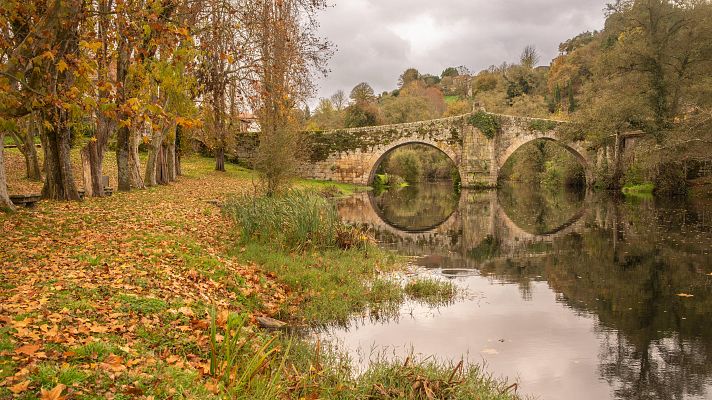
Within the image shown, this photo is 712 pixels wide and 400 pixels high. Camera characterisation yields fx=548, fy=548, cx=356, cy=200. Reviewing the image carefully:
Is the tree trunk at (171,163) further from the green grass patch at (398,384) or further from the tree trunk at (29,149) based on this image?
the green grass patch at (398,384)

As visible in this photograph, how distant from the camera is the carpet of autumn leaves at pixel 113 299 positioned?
356 cm

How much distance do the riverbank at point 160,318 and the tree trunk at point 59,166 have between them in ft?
7.09

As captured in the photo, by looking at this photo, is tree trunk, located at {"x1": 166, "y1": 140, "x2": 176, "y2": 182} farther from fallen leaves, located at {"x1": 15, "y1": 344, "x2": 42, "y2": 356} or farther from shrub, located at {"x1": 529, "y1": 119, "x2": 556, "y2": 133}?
shrub, located at {"x1": 529, "y1": 119, "x2": 556, "y2": 133}

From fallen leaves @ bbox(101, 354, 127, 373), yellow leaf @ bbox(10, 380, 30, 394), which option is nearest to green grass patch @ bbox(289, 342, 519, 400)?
fallen leaves @ bbox(101, 354, 127, 373)

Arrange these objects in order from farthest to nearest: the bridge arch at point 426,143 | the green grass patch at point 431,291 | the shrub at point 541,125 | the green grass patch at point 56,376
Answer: the bridge arch at point 426,143 → the shrub at point 541,125 → the green grass patch at point 431,291 → the green grass patch at point 56,376

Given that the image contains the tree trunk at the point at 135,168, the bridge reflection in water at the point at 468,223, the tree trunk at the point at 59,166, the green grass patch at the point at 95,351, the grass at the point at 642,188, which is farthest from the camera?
the grass at the point at 642,188

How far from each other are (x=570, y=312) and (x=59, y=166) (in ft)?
33.8

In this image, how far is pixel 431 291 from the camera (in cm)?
802

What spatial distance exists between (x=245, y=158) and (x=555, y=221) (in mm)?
21063

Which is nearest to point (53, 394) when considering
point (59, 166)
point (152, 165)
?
point (59, 166)

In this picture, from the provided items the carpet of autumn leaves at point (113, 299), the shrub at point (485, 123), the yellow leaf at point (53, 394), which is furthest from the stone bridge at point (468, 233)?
the shrub at point (485, 123)

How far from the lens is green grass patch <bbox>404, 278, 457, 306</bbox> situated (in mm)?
7764

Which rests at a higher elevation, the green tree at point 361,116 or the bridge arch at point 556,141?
the green tree at point 361,116

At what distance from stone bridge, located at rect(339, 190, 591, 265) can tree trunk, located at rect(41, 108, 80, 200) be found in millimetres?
7203
